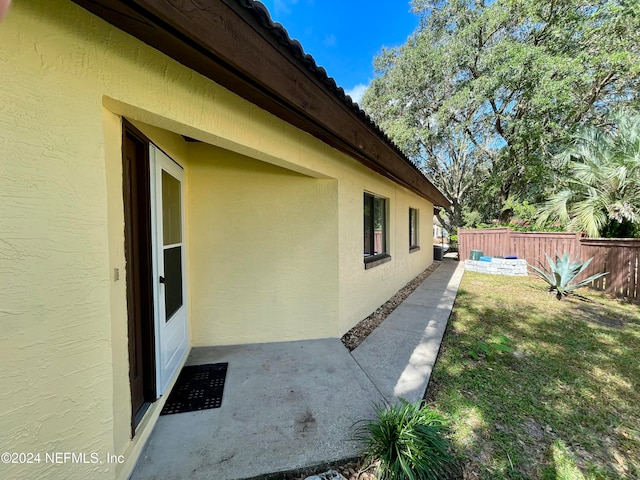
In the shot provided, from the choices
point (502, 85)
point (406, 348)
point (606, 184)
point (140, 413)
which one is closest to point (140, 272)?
point (140, 413)

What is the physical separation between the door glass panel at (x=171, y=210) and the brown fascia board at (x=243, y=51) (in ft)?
4.38

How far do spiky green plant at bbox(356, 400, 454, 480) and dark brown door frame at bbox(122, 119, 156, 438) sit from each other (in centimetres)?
175

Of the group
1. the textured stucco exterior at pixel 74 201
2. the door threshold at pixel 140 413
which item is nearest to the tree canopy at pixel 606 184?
the textured stucco exterior at pixel 74 201

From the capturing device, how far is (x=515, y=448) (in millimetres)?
2021

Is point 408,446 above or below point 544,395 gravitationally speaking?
above

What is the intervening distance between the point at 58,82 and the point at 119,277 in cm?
110

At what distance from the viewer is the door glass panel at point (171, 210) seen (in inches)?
105

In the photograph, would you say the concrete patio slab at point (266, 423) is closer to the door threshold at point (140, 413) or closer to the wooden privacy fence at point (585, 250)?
the door threshold at point (140, 413)

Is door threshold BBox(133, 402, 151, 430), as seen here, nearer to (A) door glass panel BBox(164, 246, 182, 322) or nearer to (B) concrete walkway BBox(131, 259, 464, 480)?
(B) concrete walkway BBox(131, 259, 464, 480)

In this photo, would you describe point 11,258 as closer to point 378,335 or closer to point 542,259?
point 378,335

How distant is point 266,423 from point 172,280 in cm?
169

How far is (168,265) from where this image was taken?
2746mm

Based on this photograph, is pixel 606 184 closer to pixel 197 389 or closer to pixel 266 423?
pixel 266 423

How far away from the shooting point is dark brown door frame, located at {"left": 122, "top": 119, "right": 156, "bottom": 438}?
6.64ft
